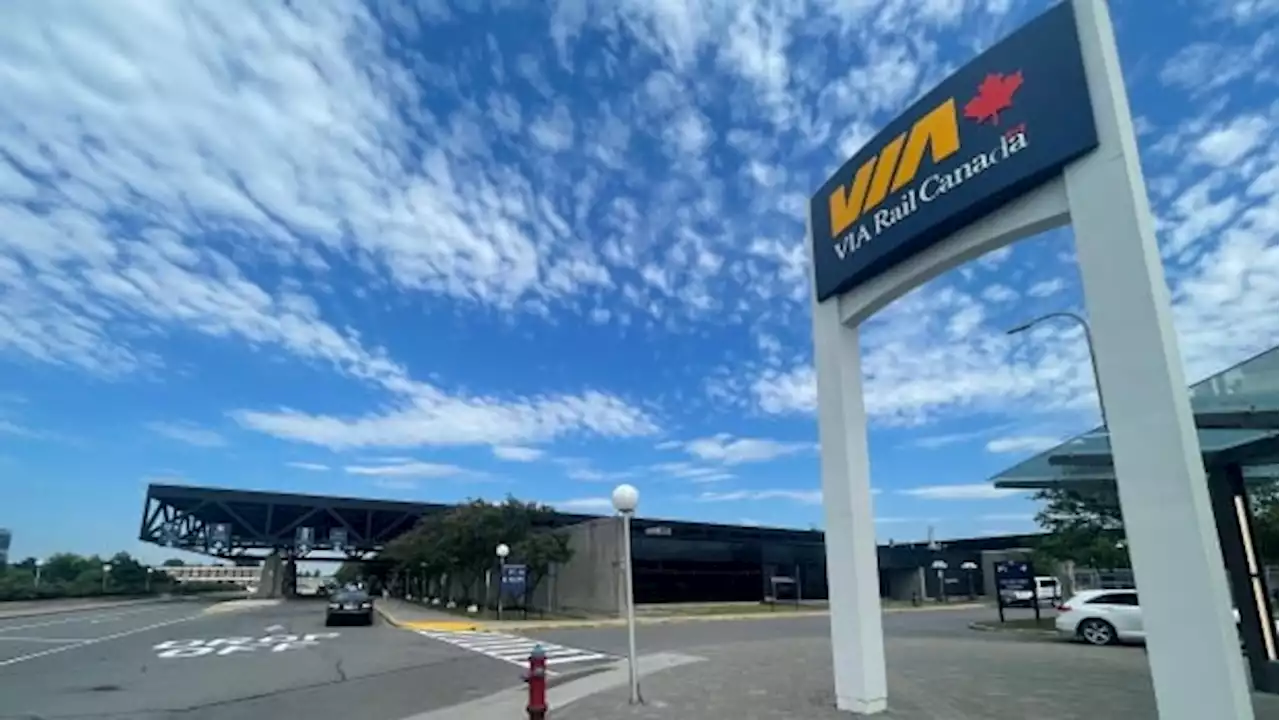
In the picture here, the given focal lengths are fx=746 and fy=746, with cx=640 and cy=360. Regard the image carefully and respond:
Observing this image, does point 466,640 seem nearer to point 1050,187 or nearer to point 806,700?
point 806,700

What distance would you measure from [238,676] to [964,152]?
578 inches

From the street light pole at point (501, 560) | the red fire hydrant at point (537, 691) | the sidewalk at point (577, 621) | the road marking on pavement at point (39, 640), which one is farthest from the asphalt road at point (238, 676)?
the street light pole at point (501, 560)

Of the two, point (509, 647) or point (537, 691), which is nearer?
point (537, 691)

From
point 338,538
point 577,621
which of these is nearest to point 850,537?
point 577,621

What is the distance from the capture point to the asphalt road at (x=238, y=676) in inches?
409

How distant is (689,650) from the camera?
1928cm

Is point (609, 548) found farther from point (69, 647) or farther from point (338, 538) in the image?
point (338, 538)

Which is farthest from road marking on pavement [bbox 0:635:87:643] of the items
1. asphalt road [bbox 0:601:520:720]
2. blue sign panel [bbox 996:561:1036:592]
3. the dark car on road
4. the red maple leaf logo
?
blue sign panel [bbox 996:561:1036:592]

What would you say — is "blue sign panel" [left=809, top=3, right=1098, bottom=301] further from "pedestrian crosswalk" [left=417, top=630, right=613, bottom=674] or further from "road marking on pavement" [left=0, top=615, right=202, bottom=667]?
"road marking on pavement" [left=0, top=615, right=202, bottom=667]

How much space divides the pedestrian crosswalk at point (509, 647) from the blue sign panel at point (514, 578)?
21.5ft

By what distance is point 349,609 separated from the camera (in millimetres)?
29781

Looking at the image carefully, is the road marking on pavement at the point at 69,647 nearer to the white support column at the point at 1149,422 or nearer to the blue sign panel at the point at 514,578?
the blue sign panel at the point at 514,578

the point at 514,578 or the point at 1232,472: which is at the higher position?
the point at 1232,472

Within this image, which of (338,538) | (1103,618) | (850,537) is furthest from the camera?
(338,538)
